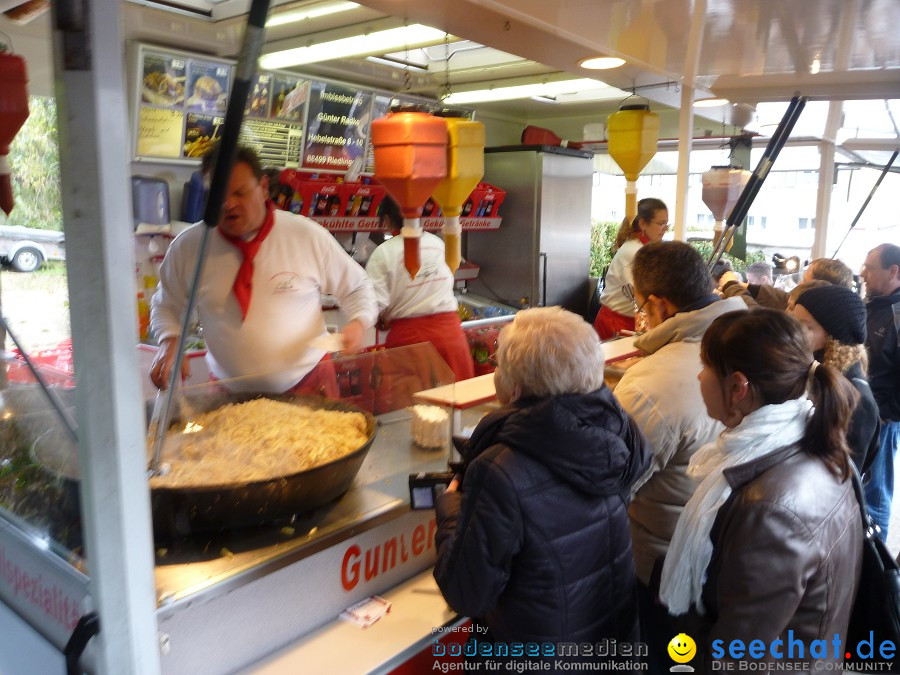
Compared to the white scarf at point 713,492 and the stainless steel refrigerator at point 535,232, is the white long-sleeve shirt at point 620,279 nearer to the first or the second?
the stainless steel refrigerator at point 535,232

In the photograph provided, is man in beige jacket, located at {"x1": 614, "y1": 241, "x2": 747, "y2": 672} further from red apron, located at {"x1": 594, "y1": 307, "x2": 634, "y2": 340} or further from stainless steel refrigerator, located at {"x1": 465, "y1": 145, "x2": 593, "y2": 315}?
stainless steel refrigerator, located at {"x1": 465, "y1": 145, "x2": 593, "y2": 315}

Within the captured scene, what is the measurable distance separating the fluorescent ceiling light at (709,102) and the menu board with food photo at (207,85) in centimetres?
339

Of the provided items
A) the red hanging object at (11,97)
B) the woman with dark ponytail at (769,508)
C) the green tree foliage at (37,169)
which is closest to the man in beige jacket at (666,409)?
the woman with dark ponytail at (769,508)

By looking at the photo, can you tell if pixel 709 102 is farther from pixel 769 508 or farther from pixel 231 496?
pixel 231 496

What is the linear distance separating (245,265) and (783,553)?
195 cm

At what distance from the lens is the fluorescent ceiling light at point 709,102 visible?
11.6ft

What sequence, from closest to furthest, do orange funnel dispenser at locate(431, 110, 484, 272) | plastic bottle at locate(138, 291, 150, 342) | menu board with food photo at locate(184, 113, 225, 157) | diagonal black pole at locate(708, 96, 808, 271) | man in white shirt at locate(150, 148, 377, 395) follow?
orange funnel dispenser at locate(431, 110, 484, 272), man in white shirt at locate(150, 148, 377, 395), diagonal black pole at locate(708, 96, 808, 271), plastic bottle at locate(138, 291, 150, 342), menu board with food photo at locate(184, 113, 225, 157)

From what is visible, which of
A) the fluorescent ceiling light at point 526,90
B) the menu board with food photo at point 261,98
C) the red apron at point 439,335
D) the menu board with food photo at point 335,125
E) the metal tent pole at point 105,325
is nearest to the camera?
the metal tent pole at point 105,325

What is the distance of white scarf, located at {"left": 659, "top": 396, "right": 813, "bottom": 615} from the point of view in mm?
1564

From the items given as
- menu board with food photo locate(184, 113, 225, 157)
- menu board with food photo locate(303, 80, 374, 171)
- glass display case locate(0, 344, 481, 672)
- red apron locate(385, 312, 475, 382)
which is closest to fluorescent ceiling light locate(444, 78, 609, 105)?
menu board with food photo locate(303, 80, 374, 171)

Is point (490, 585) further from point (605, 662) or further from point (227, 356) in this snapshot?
point (227, 356)

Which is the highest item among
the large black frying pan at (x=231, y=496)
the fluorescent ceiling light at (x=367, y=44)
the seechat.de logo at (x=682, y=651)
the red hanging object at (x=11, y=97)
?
the fluorescent ceiling light at (x=367, y=44)

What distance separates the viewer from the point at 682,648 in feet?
5.71

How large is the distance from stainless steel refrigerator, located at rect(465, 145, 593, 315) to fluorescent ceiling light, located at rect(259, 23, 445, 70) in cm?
297
